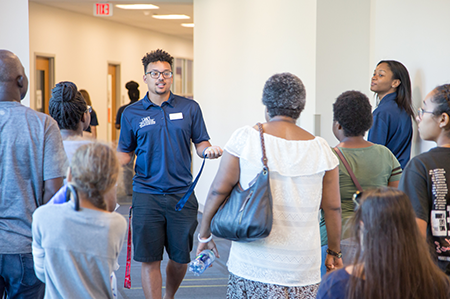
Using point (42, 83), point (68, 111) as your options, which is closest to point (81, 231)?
point (68, 111)

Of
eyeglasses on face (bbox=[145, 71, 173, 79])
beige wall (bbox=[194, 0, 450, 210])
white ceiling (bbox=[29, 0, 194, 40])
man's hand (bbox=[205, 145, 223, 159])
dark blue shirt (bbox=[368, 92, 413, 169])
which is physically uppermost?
white ceiling (bbox=[29, 0, 194, 40])

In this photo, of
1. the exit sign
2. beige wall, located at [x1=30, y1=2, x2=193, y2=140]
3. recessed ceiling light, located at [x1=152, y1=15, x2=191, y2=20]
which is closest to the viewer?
the exit sign

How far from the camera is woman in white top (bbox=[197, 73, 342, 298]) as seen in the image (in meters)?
2.00

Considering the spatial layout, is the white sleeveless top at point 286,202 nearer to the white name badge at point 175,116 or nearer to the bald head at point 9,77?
the bald head at point 9,77

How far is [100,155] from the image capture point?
5.31ft

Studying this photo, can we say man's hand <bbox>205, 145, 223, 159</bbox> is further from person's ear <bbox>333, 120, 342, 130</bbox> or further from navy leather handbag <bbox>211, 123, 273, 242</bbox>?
navy leather handbag <bbox>211, 123, 273, 242</bbox>

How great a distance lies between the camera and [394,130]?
11.2 feet

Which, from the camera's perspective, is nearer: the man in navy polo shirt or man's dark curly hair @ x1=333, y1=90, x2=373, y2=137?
man's dark curly hair @ x1=333, y1=90, x2=373, y2=137

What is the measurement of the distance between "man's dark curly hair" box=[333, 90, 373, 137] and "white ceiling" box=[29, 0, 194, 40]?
19.6 ft

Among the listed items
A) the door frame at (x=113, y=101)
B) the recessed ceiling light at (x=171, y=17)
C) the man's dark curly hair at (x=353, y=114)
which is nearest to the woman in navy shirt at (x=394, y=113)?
the man's dark curly hair at (x=353, y=114)

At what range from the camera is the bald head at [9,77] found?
2025 mm

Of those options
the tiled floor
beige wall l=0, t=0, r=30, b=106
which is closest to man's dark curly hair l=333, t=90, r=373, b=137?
the tiled floor

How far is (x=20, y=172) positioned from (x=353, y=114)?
Result: 1.60 meters

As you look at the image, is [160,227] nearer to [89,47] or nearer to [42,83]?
[42,83]
